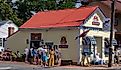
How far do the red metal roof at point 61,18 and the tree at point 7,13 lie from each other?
84.5ft

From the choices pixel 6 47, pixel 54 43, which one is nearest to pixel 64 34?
pixel 54 43

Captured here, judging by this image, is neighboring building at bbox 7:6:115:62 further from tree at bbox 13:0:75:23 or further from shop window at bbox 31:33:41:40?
tree at bbox 13:0:75:23

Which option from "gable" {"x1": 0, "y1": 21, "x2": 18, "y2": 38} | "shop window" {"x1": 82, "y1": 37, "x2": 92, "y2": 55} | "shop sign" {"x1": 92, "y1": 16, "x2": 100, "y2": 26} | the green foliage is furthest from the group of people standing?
the green foliage

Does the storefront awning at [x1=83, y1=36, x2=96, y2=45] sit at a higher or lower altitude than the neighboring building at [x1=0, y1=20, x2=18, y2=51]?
lower

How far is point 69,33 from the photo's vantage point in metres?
33.2

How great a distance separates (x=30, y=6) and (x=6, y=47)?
30549 mm

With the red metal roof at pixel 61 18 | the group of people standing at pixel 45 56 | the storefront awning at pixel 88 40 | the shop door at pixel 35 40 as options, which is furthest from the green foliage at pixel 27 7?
the storefront awning at pixel 88 40

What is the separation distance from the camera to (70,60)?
3303 cm

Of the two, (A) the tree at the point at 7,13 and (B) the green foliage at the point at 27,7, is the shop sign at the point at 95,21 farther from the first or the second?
(B) the green foliage at the point at 27,7

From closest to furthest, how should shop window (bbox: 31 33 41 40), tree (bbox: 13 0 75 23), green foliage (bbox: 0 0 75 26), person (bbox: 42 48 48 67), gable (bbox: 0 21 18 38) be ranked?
person (bbox: 42 48 48 67) → shop window (bbox: 31 33 41 40) → gable (bbox: 0 21 18 38) → green foliage (bbox: 0 0 75 26) → tree (bbox: 13 0 75 23)

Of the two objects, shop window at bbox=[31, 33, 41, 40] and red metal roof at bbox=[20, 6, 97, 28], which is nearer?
red metal roof at bbox=[20, 6, 97, 28]

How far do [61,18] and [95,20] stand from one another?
363cm

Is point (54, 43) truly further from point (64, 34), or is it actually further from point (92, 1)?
point (92, 1)

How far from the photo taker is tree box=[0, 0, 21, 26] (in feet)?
212
